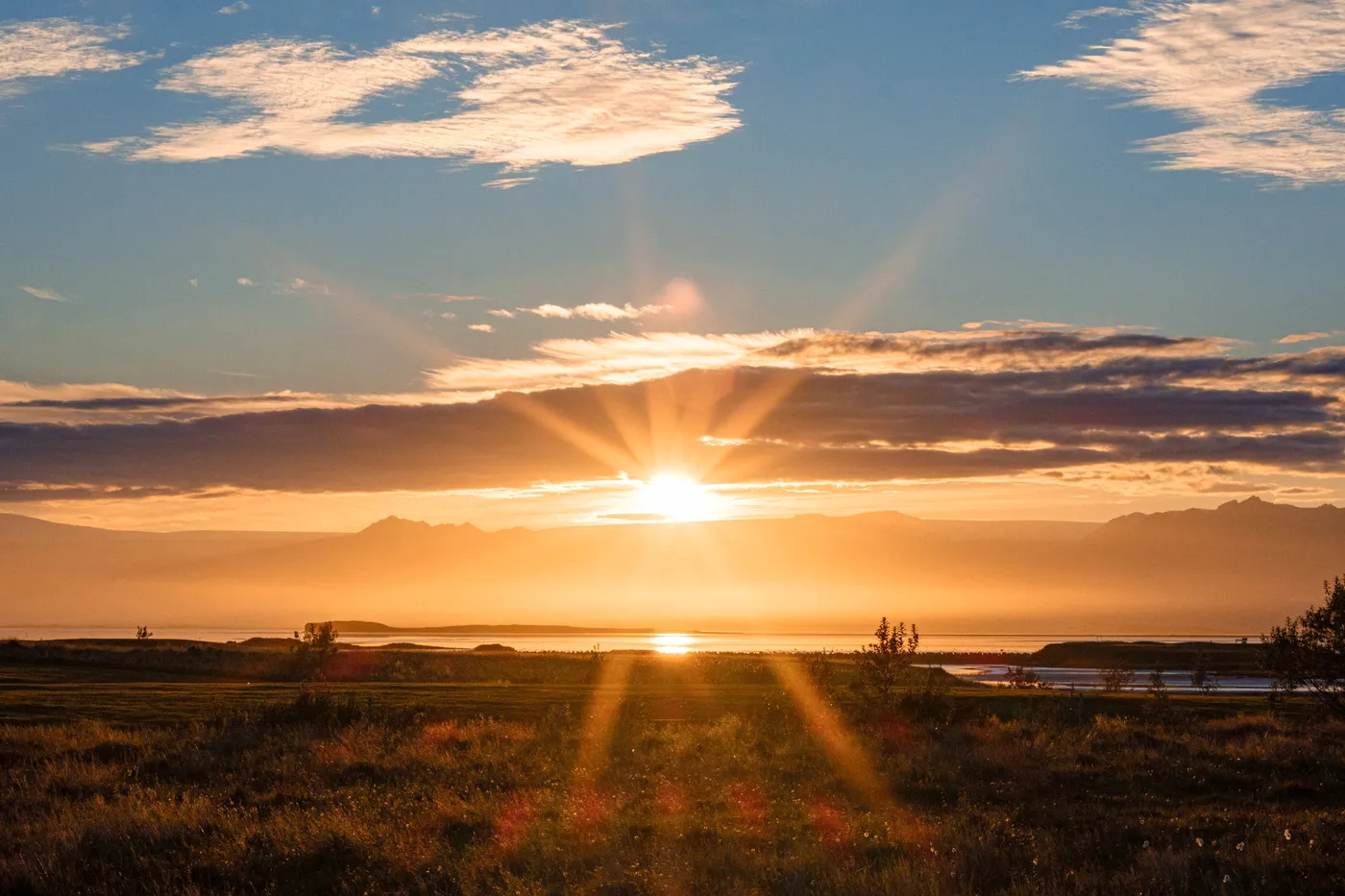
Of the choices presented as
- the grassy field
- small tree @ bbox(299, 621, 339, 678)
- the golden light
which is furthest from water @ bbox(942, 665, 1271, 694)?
small tree @ bbox(299, 621, 339, 678)


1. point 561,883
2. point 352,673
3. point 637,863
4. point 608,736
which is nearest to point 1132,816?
point 637,863

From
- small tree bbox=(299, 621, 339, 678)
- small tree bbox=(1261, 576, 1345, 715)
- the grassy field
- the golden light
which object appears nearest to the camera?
the grassy field

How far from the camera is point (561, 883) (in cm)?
1695

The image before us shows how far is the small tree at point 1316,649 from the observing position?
113 feet

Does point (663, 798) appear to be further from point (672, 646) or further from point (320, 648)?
point (672, 646)

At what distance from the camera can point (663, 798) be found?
2392 cm

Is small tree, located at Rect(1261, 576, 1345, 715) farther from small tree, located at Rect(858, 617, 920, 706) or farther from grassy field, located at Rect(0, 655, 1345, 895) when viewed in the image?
small tree, located at Rect(858, 617, 920, 706)

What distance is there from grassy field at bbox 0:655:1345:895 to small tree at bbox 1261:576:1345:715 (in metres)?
1.55

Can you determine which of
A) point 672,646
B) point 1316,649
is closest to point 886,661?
point 1316,649

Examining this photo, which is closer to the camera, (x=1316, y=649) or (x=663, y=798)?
(x=663, y=798)

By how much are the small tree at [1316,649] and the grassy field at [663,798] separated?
5.08 feet

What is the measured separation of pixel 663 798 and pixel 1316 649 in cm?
2281

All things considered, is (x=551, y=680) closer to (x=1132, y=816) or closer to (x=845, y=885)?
(x=1132, y=816)

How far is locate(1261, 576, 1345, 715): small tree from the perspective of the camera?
3434cm
